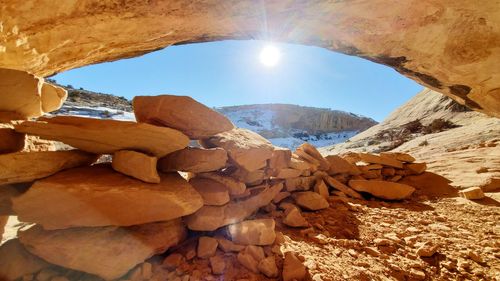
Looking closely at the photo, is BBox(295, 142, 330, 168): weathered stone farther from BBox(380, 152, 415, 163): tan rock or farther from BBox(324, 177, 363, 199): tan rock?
BBox(380, 152, 415, 163): tan rock

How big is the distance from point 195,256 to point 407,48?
4.08 m

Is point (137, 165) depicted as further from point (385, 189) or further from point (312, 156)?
point (385, 189)

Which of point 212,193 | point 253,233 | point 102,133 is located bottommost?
point 253,233

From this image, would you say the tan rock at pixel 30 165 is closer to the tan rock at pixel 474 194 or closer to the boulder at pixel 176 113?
the boulder at pixel 176 113

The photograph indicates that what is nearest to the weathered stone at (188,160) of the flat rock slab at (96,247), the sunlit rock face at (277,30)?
the flat rock slab at (96,247)

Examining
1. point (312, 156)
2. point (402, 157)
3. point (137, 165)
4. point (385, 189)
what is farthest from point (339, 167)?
point (137, 165)

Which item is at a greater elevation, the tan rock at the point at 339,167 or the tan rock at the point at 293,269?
the tan rock at the point at 339,167

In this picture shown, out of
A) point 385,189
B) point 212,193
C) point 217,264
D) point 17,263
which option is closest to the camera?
point 17,263

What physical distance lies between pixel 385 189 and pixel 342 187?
0.76 meters

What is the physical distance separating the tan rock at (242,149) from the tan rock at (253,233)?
82 centimetres

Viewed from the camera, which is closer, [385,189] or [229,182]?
[229,182]

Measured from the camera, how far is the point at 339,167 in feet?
16.1

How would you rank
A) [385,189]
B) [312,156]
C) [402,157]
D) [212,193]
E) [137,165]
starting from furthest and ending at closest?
[402,157] < [312,156] < [385,189] < [212,193] < [137,165]

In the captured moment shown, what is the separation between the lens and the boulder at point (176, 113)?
254 centimetres
